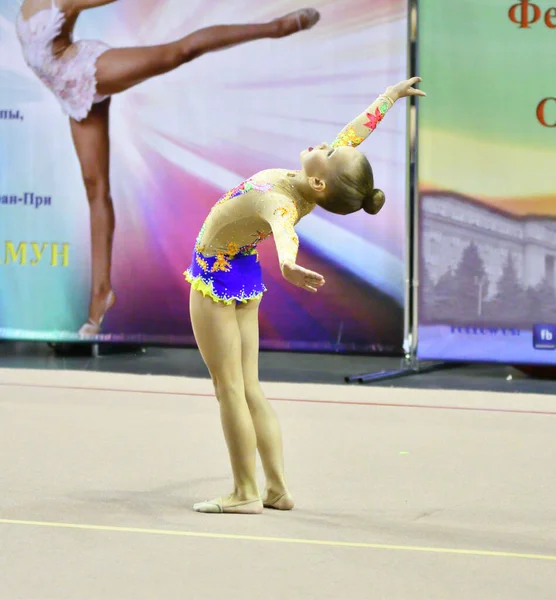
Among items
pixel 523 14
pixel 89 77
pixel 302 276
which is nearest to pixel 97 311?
pixel 89 77

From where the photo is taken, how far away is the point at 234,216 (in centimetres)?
361

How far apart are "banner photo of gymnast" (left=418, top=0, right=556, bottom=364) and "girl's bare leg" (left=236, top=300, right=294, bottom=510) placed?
3.13 m

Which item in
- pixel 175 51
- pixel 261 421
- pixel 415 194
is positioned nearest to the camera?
pixel 261 421

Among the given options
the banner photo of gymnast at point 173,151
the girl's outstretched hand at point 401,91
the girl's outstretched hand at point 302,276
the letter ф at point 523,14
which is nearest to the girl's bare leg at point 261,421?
the girl's outstretched hand at point 302,276

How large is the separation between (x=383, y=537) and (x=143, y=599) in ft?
2.95

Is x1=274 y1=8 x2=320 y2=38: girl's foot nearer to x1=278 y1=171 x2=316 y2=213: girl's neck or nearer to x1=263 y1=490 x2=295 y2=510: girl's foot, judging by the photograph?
x1=278 y1=171 x2=316 y2=213: girl's neck

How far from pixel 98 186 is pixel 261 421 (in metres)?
3.80

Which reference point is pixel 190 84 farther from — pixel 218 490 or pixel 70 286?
pixel 218 490

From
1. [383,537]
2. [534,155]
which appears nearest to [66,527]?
[383,537]

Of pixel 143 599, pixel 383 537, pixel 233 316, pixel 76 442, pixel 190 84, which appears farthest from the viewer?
pixel 190 84

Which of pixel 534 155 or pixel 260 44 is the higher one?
pixel 260 44

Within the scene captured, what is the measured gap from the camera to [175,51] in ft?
23.4

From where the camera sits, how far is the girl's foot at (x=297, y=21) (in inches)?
272

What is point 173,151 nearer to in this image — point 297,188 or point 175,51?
point 175,51
